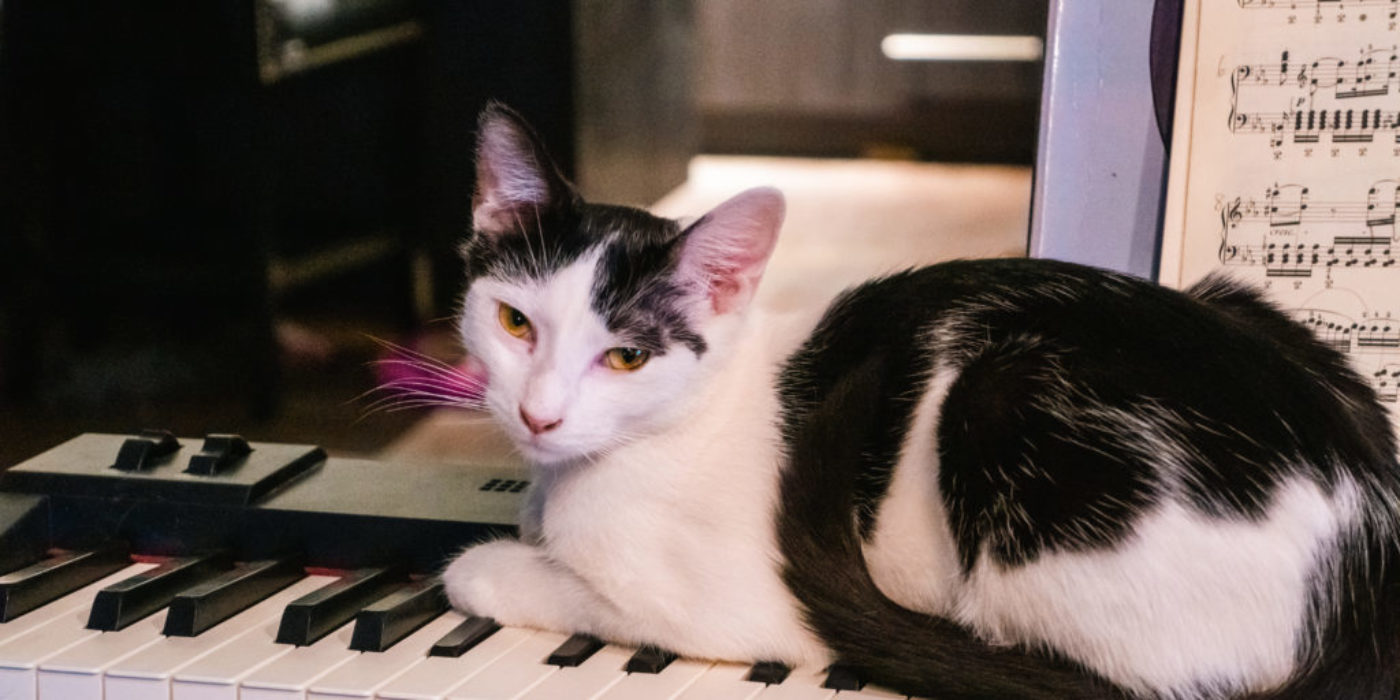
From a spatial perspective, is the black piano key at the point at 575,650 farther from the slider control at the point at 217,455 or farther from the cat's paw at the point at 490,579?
the slider control at the point at 217,455

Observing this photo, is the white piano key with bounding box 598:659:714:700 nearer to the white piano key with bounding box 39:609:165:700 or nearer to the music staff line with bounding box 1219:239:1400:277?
the white piano key with bounding box 39:609:165:700

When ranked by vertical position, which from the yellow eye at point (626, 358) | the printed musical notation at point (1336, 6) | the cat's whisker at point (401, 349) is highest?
the printed musical notation at point (1336, 6)

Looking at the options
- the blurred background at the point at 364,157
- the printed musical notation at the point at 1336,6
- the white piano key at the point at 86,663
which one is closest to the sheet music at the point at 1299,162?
the printed musical notation at the point at 1336,6

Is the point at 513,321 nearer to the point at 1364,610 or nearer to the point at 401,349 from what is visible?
the point at 401,349

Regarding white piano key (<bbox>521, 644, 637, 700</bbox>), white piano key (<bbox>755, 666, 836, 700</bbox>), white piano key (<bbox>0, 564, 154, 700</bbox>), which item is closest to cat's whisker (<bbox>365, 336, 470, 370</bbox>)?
white piano key (<bbox>0, 564, 154, 700</bbox>)

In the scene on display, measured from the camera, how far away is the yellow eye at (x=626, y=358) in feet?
3.61

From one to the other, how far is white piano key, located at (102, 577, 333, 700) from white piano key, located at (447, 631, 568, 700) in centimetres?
24

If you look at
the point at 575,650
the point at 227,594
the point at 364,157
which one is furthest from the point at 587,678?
the point at 364,157

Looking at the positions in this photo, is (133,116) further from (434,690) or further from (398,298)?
(434,690)

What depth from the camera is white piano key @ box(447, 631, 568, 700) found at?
1.01 meters

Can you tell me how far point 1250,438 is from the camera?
0.99m

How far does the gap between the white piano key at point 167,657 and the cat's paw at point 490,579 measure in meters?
0.17

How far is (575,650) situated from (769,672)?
17 centimetres

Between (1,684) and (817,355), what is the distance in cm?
77
